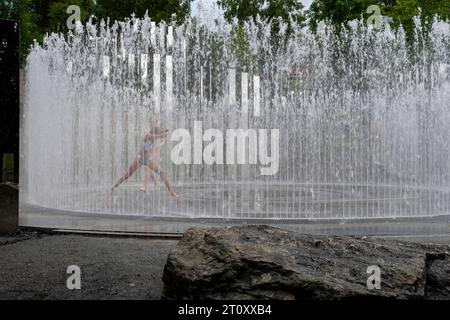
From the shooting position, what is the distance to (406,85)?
19.0 m

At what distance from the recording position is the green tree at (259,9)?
30156 millimetres

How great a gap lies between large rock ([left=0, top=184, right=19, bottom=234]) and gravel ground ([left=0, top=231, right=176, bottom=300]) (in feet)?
0.67

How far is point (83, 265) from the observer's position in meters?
5.35

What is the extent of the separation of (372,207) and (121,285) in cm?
637

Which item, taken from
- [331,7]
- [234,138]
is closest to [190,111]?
[234,138]

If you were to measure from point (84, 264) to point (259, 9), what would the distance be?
27147 millimetres

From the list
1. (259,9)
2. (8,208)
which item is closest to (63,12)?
(259,9)

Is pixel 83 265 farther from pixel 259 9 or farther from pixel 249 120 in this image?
pixel 259 9

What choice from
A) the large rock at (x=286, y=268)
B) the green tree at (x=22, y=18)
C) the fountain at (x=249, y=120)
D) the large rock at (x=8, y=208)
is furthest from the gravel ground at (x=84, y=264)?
the green tree at (x=22, y=18)

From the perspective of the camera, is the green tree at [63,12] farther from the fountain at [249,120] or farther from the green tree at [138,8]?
the fountain at [249,120]

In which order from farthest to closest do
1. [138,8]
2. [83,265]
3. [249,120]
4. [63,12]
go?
1. [138,8]
2. [63,12]
3. [249,120]
4. [83,265]

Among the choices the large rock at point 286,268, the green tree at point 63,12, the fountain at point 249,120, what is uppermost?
the green tree at point 63,12

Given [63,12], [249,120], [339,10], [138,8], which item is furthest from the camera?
[138,8]

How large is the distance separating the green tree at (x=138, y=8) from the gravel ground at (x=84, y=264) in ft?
77.5
